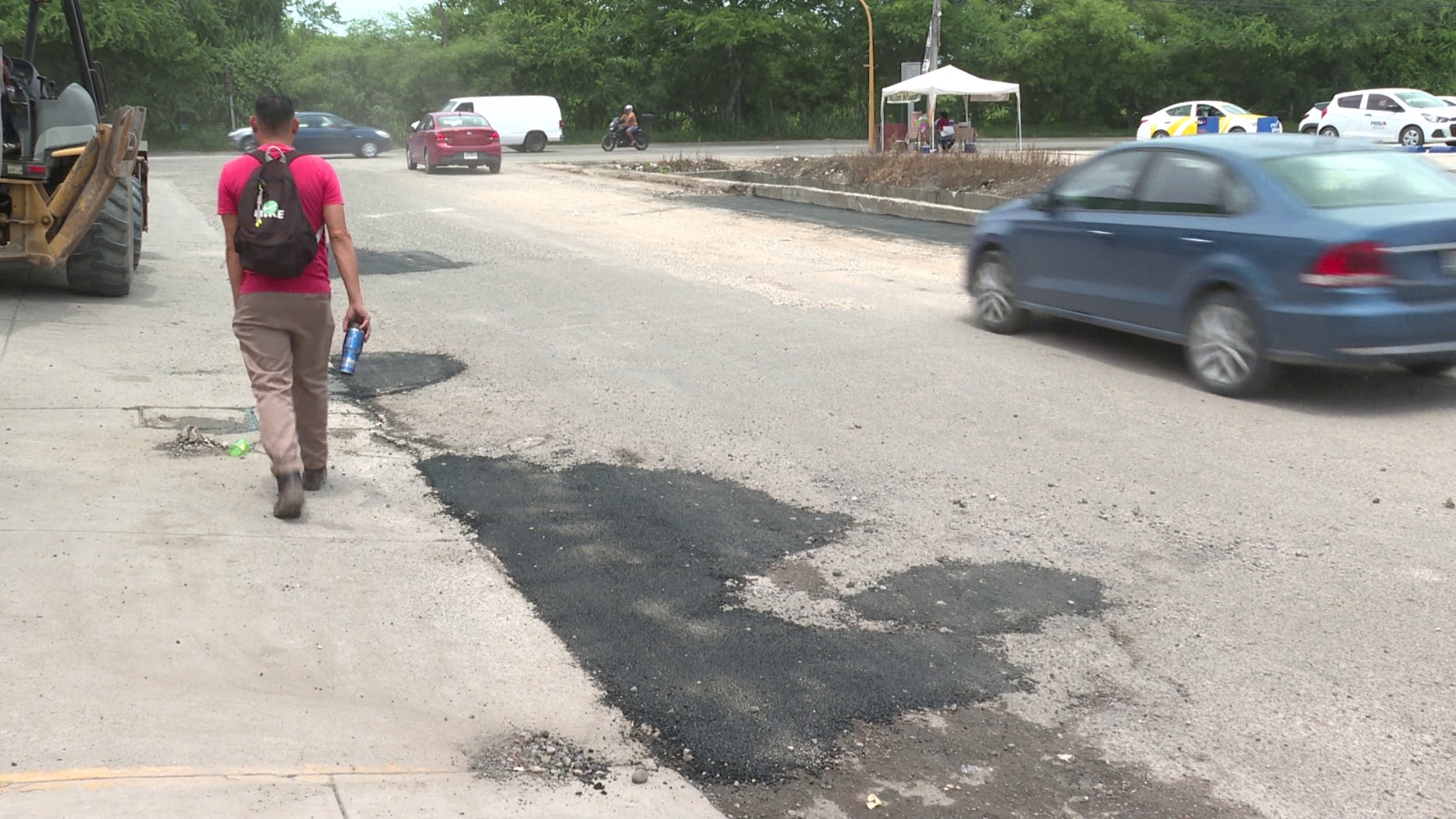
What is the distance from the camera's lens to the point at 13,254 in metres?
10.8

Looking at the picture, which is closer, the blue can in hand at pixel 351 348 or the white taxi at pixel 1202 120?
the blue can in hand at pixel 351 348

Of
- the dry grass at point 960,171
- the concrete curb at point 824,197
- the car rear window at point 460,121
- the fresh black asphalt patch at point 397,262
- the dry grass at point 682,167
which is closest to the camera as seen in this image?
the fresh black asphalt patch at point 397,262

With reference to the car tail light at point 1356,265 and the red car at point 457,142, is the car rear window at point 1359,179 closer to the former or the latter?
the car tail light at point 1356,265

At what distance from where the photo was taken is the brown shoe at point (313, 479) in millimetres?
6535

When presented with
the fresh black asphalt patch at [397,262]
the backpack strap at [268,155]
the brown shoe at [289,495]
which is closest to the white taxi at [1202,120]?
the fresh black asphalt patch at [397,262]

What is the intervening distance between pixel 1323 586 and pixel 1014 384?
3.70 meters

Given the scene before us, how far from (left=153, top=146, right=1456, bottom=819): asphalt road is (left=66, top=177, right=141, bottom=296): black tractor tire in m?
2.48

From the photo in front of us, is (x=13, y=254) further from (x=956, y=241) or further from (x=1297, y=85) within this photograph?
(x=1297, y=85)

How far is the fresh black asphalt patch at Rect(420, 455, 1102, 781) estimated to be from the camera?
430cm

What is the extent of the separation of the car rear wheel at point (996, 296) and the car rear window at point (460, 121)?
22.7 metres

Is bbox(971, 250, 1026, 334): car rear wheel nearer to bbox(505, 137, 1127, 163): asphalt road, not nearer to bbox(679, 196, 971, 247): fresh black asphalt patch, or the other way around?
bbox(679, 196, 971, 247): fresh black asphalt patch

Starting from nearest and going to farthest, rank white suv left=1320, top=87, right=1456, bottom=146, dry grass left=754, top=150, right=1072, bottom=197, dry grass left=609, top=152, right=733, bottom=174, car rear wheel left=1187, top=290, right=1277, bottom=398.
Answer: car rear wheel left=1187, top=290, right=1277, bottom=398
dry grass left=754, top=150, right=1072, bottom=197
dry grass left=609, top=152, right=733, bottom=174
white suv left=1320, top=87, right=1456, bottom=146

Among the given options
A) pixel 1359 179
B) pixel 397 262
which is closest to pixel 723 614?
pixel 1359 179

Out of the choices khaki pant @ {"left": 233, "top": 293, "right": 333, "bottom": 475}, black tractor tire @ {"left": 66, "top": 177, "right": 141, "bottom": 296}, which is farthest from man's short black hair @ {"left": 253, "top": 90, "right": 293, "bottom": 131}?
black tractor tire @ {"left": 66, "top": 177, "right": 141, "bottom": 296}
